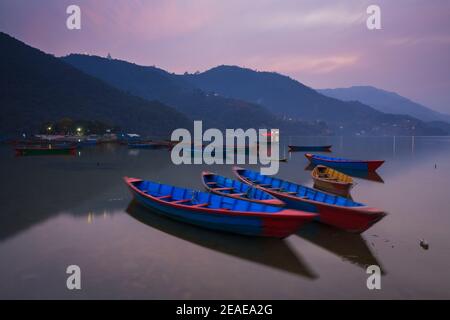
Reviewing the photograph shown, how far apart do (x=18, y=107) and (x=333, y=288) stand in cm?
19255

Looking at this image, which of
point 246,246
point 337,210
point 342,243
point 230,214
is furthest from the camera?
point 337,210

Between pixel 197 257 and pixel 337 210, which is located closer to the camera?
pixel 197 257

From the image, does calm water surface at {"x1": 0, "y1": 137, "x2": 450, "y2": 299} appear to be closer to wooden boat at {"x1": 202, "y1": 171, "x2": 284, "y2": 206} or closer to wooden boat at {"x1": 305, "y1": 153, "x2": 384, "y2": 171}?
wooden boat at {"x1": 202, "y1": 171, "x2": 284, "y2": 206}

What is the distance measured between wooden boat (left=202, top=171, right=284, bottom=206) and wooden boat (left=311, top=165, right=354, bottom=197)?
9631 millimetres

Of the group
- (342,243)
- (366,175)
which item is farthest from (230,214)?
(366,175)

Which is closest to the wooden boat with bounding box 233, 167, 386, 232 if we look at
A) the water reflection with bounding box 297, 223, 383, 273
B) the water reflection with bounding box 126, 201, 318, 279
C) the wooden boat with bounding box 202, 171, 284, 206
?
the water reflection with bounding box 297, 223, 383, 273

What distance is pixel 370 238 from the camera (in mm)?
15625

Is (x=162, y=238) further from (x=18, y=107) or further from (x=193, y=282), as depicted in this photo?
(x=18, y=107)

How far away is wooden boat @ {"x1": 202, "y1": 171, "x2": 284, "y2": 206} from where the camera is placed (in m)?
16.1

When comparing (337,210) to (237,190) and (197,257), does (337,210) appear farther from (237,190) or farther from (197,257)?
(237,190)

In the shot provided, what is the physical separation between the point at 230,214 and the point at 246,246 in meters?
1.75

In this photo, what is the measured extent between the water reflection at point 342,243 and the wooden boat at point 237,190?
2.72 m

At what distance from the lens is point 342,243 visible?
14.7 m
